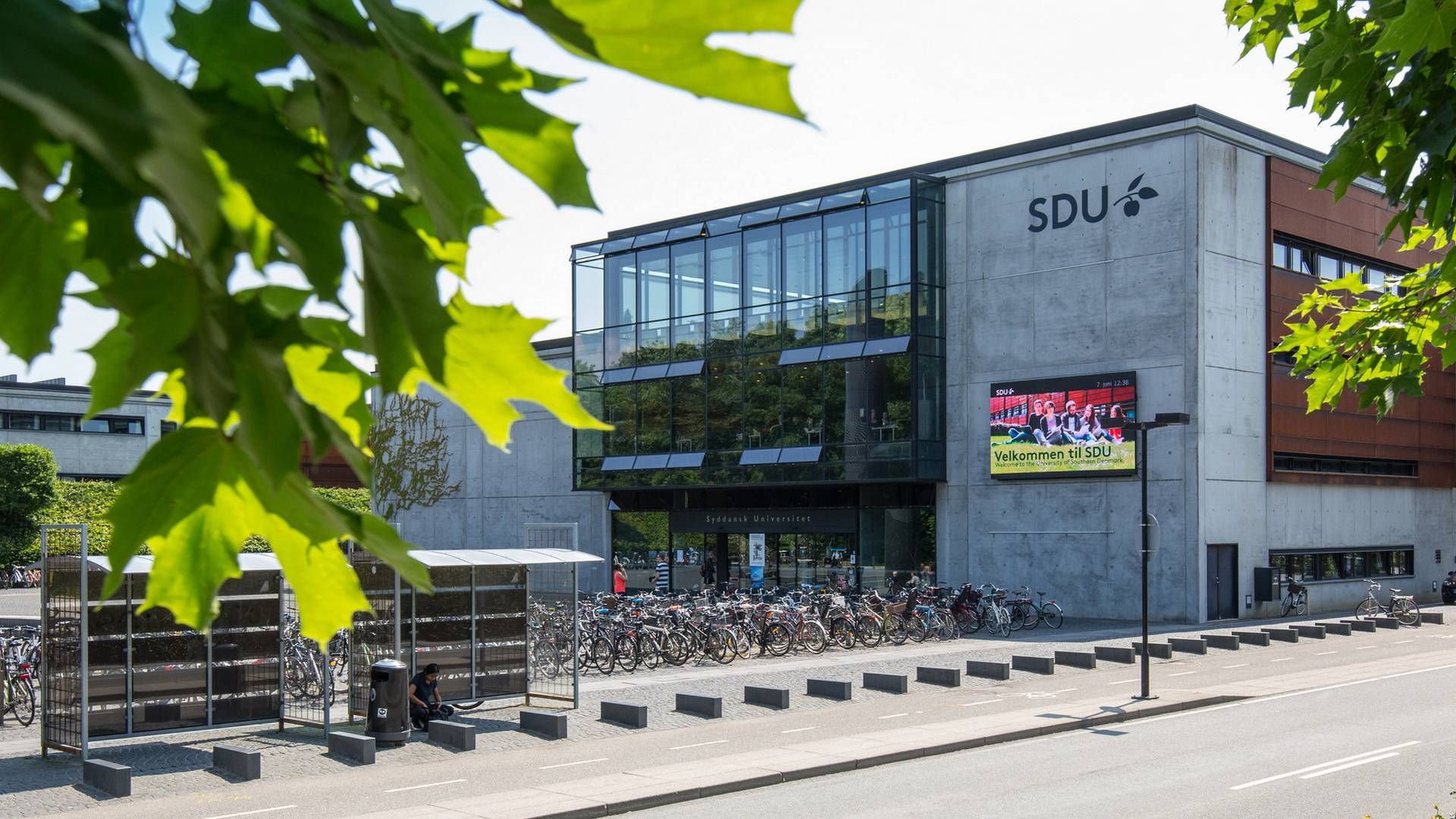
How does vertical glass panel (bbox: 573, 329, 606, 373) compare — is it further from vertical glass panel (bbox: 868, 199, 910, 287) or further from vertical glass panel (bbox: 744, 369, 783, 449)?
vertical glass panel (bbox: 868, 199, 910, 287)

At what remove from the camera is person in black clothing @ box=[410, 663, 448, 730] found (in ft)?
61.1

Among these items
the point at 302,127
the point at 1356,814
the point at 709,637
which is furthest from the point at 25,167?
the point at 709,637

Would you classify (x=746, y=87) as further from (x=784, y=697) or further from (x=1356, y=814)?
(x=784, y=697)

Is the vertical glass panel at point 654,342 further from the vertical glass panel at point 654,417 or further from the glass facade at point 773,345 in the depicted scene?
the vertical glass panel at point 654,417

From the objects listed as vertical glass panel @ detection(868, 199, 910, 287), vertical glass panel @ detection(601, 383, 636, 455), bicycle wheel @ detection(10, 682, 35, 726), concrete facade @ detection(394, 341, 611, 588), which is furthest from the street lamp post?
concrete facade @ detection(394, 341, 611, 588)

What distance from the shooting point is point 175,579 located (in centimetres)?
164

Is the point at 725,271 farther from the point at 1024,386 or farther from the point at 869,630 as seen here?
the point at 869,630

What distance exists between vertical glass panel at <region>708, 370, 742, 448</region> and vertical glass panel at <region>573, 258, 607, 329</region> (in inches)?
232

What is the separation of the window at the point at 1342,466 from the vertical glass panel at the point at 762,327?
1516cm

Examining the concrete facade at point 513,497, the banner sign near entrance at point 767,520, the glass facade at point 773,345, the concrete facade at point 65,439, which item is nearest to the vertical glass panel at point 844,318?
the glass facade at point 773,345

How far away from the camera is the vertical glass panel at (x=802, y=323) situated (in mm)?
41375

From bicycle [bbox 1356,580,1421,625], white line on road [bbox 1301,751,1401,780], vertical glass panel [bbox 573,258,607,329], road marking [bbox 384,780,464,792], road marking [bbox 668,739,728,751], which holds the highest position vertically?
vertical glass panel [bbox 573,258,607,329]

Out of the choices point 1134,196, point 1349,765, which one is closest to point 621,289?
point 1134,196

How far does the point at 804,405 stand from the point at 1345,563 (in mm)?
17584
